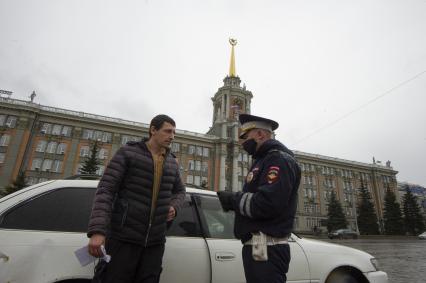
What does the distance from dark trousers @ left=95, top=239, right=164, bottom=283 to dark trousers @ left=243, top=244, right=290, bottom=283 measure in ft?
2.71

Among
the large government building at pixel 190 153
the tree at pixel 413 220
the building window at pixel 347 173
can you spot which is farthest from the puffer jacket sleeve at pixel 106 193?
the building window at pixel 347 173

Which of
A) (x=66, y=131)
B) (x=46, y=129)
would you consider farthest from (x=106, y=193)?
(x=46, y=129)

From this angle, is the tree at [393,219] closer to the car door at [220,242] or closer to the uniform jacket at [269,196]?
the car door at [220,242]

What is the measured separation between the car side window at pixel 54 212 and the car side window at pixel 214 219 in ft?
4.26

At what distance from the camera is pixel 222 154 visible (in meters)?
53.6

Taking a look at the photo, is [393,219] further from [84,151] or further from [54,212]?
[54,212]

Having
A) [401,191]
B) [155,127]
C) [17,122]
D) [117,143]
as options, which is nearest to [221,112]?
[117,143]

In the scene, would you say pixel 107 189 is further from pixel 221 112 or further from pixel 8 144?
pixel 221 112

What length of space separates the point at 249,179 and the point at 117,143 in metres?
47.7

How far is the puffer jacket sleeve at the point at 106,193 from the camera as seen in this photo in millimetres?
2169

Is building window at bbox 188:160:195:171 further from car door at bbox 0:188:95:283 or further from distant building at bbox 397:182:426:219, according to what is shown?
distant building at bbox 397:182:426:219

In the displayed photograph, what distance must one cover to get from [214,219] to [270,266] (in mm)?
1241

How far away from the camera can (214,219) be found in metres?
3.37

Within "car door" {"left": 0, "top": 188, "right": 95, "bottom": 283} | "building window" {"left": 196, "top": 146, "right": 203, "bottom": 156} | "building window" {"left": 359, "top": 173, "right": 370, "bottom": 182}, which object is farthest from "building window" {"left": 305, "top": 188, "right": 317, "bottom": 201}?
"car door" {"left": 0, "top": 188, "right": 95, "bottom": 283}
